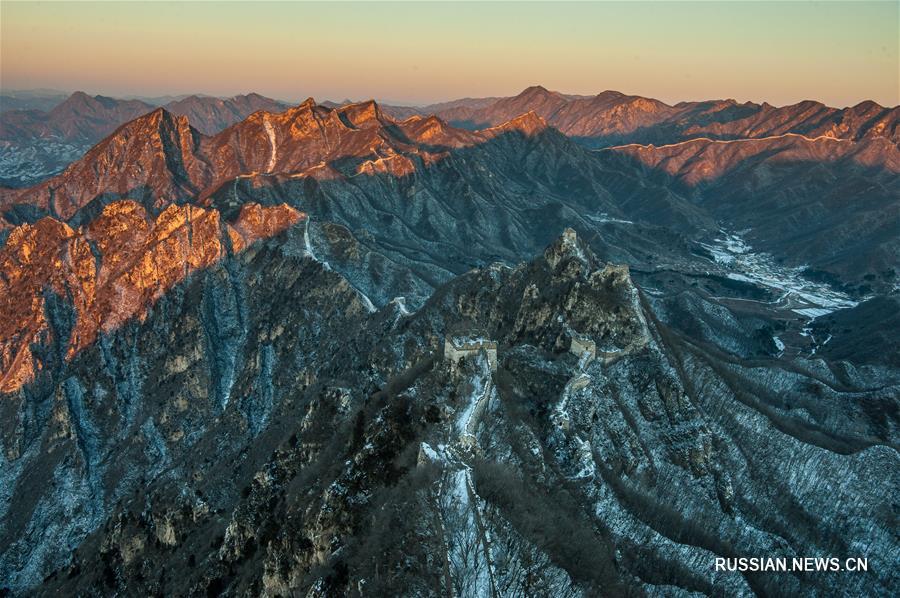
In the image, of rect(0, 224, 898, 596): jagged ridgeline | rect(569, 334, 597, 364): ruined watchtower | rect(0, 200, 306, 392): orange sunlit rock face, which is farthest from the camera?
rect(0, 200, 306, 392): orange sunlit rock face

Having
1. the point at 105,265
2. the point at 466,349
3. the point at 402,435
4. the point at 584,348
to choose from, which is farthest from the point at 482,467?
the point at 105,265

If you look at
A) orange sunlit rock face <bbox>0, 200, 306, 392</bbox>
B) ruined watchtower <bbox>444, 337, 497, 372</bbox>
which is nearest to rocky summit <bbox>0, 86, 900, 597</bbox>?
ruined watchtower <bbox>444, 337, 497, 372</bbox>

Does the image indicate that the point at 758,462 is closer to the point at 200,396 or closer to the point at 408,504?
the point at 408,504

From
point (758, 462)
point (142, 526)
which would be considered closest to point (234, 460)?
point (142, 526)

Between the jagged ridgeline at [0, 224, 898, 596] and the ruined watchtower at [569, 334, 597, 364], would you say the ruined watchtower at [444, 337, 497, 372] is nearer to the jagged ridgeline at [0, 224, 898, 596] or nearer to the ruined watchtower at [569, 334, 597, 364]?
the jagged ridgeline at [0, 224, 898, 596]

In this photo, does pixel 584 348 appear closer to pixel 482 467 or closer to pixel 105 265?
pixel 482 467

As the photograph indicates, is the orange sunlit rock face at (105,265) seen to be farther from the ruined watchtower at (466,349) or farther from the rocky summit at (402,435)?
the ruined watchtower at (466,349)
